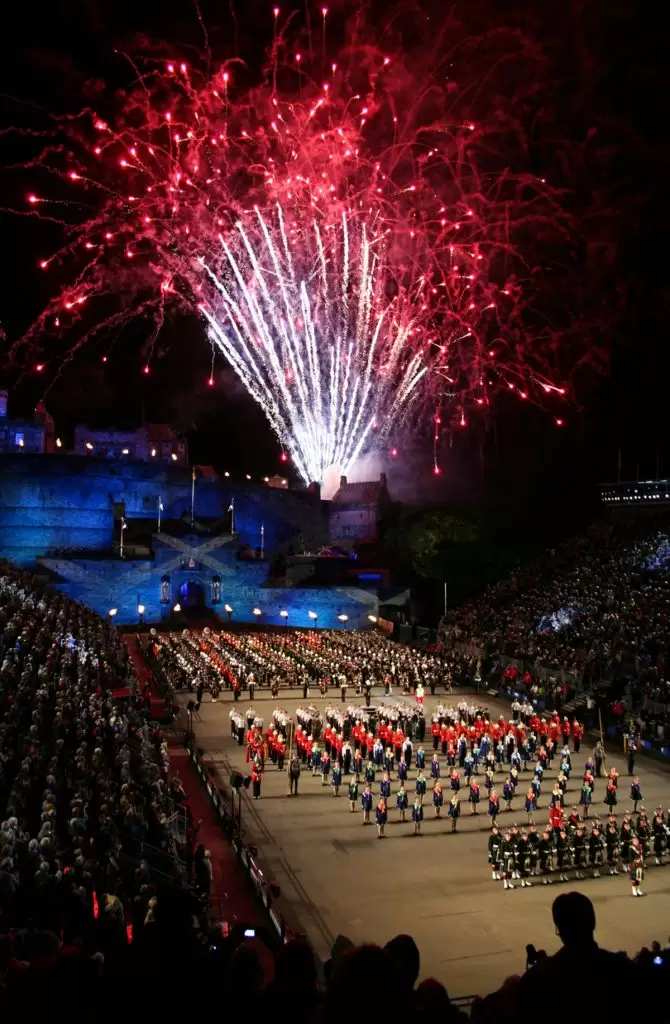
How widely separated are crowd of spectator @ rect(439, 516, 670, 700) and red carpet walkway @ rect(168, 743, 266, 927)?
14.9 m

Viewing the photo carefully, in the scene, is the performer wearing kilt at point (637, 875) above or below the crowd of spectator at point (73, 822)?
below

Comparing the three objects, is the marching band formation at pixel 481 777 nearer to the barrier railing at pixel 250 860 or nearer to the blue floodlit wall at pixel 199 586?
the barrier railing at pixel 250 860

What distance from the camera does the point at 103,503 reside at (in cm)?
5622

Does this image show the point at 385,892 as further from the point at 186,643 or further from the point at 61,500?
the point at 61,500

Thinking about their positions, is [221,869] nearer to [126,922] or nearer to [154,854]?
[154,854]

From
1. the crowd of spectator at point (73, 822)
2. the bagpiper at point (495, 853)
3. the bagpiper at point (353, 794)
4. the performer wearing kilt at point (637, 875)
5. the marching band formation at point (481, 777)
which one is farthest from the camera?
the bagpiper at point (353, 794)

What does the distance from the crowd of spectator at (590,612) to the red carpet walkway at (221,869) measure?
48.9 feet

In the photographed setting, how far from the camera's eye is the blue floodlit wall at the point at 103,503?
176ft

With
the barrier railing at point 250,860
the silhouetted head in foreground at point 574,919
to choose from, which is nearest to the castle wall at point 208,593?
the barrier railing at point 250,860

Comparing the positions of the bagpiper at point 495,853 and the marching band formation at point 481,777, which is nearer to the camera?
the bagpiper at point 495,853

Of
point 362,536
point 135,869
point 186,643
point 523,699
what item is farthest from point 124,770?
point 362,536

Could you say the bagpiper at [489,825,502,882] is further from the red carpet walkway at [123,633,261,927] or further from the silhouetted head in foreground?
the silhouetted head in foreground

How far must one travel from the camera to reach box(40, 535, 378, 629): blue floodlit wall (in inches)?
1901

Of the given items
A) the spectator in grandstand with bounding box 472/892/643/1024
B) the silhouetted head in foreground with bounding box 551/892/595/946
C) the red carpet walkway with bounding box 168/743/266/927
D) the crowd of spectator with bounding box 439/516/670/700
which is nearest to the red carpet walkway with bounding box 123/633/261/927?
the red carpet walkway with bounding box 168/743/266/927
